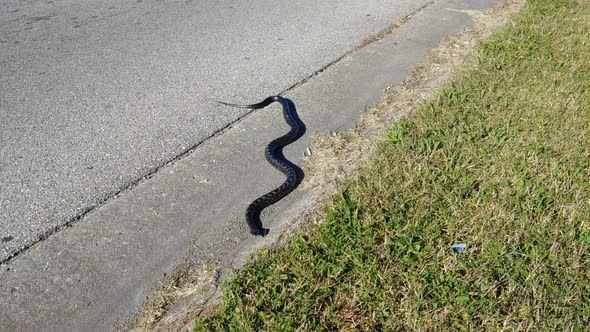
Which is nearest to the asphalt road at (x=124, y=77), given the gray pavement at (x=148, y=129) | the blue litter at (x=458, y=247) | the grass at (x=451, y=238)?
the gray pavement at (x=148, y=129)

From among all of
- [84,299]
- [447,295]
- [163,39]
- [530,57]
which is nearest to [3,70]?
[163,39]

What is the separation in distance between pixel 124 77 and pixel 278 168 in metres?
2.46

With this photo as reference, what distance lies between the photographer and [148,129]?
4637 mm

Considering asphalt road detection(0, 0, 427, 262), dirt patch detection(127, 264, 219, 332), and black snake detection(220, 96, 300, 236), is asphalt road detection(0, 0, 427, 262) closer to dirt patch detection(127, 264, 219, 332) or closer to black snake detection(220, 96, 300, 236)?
black snake detection(220, 96, 300, 236)

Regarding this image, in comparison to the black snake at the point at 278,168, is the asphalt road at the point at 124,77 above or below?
above

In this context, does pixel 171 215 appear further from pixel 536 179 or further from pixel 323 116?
pixel 536 179

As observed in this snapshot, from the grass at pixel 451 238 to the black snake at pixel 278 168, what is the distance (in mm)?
438

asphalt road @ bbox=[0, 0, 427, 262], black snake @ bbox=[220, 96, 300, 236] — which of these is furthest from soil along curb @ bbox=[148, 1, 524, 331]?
asphalt road @ bbox=[0, 0, 427, 262]

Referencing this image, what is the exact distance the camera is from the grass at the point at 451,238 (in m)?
2.78

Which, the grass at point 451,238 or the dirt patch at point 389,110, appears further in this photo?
the dirt patch at point 389,110

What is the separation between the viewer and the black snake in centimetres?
365

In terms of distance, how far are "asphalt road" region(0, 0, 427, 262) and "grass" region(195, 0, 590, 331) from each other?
1629 millimetres

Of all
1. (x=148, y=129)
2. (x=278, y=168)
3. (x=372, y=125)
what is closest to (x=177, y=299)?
(x=278, y=168)

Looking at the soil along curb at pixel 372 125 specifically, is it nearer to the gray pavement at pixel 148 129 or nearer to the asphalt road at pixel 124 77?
the gray pavement at pixel 148 129
